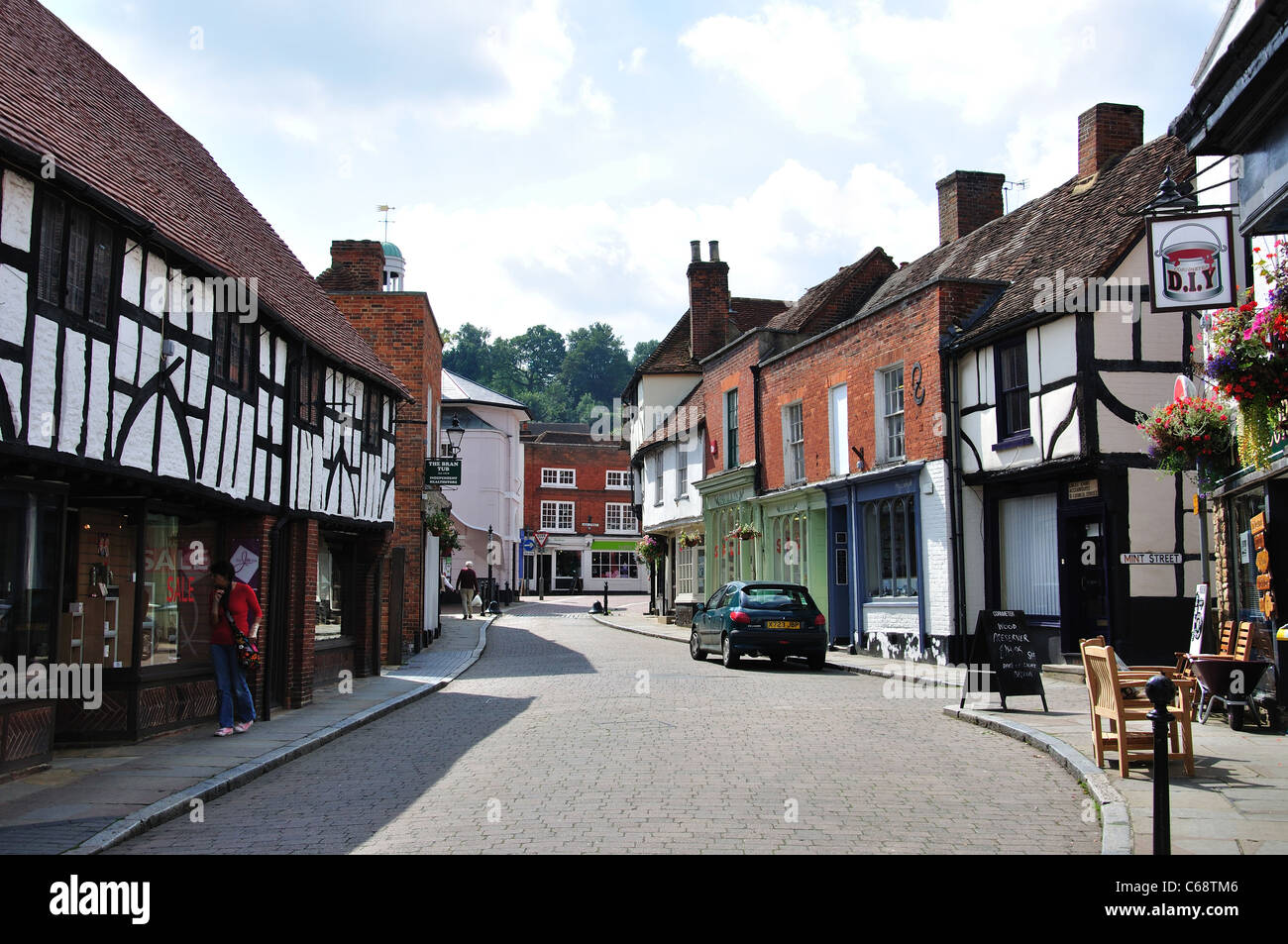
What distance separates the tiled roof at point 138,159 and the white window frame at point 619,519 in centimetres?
4870

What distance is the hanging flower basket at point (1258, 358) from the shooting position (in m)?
9.03

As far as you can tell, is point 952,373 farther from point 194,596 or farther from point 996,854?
point 996,854

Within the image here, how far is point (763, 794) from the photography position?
828 cm

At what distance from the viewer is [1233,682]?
11.0m

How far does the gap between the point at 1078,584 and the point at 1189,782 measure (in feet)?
30.2

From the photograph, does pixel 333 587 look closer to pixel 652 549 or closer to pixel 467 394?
pixel 652 549

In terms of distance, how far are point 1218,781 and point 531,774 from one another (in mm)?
5315

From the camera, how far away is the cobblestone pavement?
22.6ft

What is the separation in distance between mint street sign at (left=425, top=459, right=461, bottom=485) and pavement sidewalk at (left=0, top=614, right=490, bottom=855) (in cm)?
817

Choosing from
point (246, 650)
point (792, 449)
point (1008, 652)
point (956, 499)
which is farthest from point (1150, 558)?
point (246, 650)

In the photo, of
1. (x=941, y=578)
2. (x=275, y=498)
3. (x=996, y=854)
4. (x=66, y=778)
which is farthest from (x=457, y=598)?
(x=996, y=854)

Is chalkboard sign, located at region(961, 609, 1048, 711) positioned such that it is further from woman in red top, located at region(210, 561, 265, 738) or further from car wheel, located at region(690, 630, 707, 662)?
car wheel, located at region(690, 630, 707, 662)

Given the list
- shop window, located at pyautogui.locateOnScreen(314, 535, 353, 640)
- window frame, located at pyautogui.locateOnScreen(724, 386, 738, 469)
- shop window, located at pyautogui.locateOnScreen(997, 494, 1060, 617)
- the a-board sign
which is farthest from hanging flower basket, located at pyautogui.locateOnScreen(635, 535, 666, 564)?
the a-board sign

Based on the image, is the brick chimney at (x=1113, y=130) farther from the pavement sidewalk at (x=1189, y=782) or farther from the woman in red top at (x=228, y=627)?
the woman in red top at (x=228, y=627)
